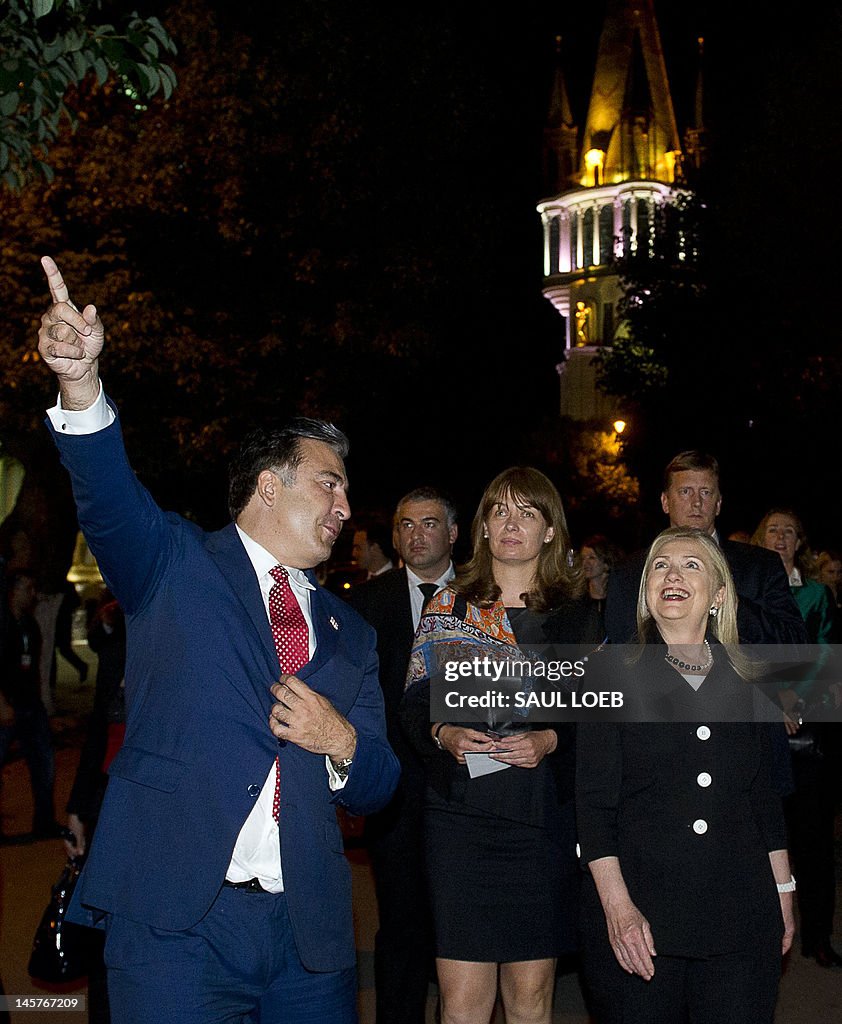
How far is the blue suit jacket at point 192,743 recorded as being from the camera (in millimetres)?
3074

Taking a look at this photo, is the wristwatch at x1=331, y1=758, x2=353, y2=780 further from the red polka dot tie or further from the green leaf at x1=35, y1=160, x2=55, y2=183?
the green leaf at x1=35, y1=160, x2=55, y2=183

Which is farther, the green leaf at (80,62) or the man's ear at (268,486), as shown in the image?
the green leaf at (80,62)

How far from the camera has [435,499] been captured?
6449mm

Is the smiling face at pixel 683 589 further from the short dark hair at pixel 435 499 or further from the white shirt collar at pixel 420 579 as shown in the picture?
the short dark hair at pixel 435 499

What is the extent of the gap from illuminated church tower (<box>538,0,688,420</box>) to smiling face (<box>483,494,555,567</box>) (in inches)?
2974

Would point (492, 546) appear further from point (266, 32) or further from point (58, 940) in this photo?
point (266, 32)

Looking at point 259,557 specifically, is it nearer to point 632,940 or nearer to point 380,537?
point 632,940

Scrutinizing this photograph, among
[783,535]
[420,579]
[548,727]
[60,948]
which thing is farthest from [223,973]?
[783,535]

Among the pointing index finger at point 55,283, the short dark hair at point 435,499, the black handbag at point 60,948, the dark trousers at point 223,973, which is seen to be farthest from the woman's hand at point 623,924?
the short dark hair at point 435,499

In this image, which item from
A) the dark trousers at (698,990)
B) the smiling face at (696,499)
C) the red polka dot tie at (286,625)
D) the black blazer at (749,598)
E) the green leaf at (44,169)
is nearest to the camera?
the red polka dot tie at (286,625)

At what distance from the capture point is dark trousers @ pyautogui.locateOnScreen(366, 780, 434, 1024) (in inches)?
209

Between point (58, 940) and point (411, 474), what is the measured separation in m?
22.3

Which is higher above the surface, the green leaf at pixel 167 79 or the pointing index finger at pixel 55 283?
the green leaf at pixel 167 79

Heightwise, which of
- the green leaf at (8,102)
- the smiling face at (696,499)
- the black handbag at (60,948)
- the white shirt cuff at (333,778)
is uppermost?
the green leaf at (8,102)
